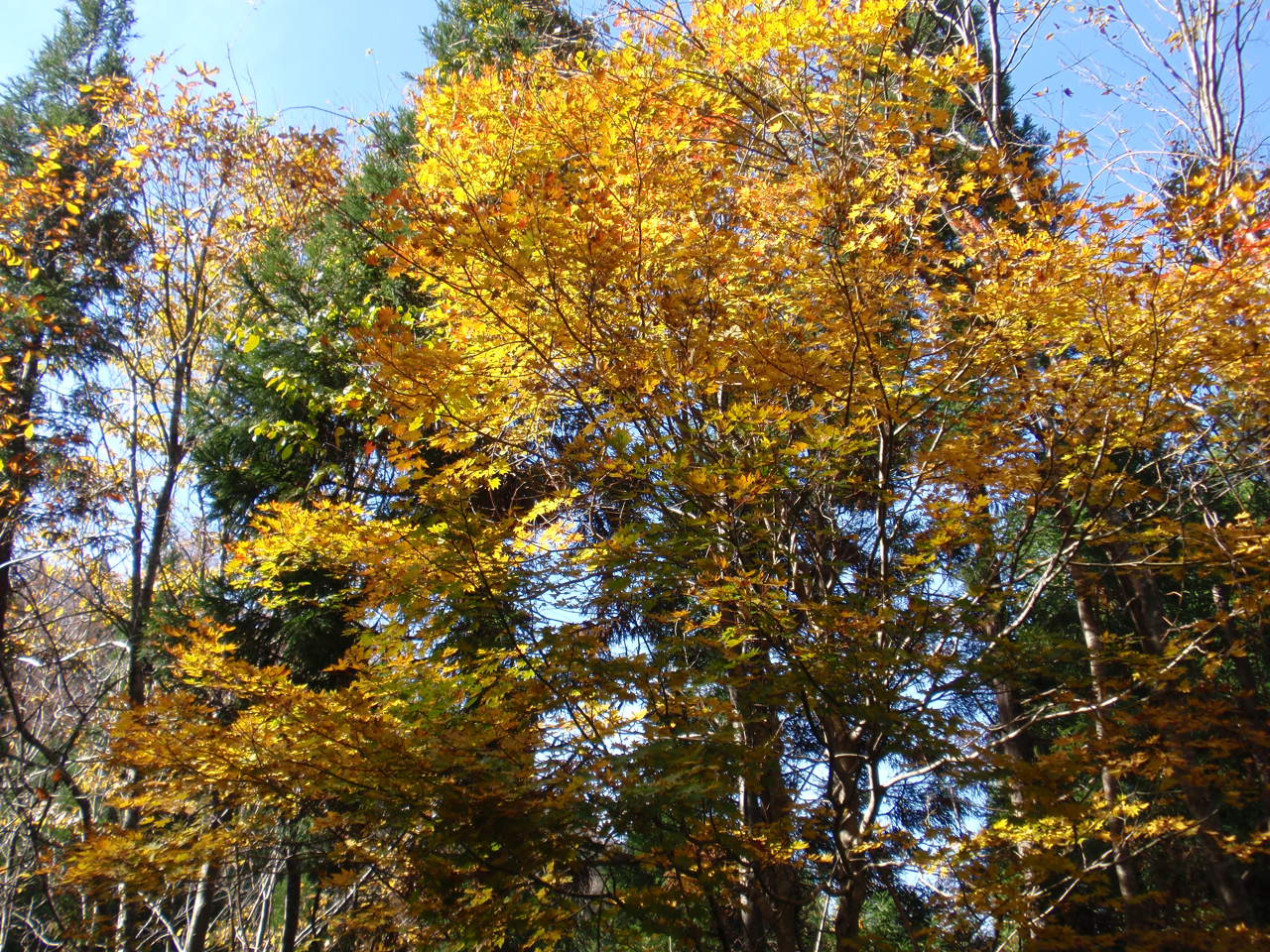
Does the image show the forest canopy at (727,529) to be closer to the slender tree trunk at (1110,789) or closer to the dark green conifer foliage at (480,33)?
the slender tree trunk at (1110,789)

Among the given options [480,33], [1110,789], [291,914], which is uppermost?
[480,33]

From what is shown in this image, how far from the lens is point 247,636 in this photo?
18.6 ft

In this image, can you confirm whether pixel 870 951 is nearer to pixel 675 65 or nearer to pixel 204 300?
pixel 675 65

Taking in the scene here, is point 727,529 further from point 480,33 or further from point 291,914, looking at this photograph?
point 480,33

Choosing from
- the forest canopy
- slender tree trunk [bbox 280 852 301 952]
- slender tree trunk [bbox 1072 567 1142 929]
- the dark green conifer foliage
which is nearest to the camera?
the forest canopy

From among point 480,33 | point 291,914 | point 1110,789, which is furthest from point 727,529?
point 480,33

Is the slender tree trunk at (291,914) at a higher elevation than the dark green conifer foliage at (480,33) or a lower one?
lower

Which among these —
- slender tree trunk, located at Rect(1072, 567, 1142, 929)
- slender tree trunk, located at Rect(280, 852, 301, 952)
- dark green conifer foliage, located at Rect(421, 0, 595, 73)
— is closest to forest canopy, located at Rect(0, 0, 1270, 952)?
slender tree trunk, located at Rect(1072, 567, 1142, 929)

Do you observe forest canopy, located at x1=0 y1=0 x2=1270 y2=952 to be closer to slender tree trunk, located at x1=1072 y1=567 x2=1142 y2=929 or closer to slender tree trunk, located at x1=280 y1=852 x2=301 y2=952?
slender tree trunk, located at x1=1072 y1=567 x2=1142 y2=929

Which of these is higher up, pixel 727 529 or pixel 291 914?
pixel 727 529

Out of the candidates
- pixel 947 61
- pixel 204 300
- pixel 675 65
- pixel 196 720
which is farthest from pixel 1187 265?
pixel 204 300

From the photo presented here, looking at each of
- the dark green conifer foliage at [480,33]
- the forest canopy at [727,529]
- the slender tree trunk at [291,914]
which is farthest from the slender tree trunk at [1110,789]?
the dark green conifer foliage at [480,33]

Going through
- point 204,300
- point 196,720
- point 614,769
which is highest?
point 204,300

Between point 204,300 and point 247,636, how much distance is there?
9.09 feet
